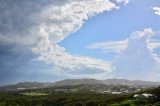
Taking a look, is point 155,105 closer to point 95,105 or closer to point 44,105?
point 95,105

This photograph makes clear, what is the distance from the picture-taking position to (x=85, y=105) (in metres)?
144

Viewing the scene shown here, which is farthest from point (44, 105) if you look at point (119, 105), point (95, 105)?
point (119, 105)

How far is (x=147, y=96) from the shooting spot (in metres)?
137

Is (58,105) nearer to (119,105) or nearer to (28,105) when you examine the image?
(28,105)

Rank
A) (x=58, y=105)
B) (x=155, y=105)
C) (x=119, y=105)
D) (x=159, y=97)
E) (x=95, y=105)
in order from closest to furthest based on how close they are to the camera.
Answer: (x=155, y=105) → (x=119, y=105) → (x=159, y=97) → (x=95, y=105) → (x=58, y=105)

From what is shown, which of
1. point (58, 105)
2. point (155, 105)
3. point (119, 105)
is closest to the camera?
point (155, 105)

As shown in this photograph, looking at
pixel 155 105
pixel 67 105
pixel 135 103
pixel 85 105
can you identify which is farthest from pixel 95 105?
pixel 155 105

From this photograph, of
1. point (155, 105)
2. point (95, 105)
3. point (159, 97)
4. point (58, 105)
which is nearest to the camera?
point (155, 105)

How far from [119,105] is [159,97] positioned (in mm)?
19383

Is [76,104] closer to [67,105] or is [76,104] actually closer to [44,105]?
[67,105]

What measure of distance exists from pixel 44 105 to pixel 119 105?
173 feet

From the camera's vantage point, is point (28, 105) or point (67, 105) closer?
point (67, 105)

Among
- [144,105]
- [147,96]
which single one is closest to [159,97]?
[147,96]

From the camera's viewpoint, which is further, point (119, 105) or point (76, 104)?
point (76, 104)
